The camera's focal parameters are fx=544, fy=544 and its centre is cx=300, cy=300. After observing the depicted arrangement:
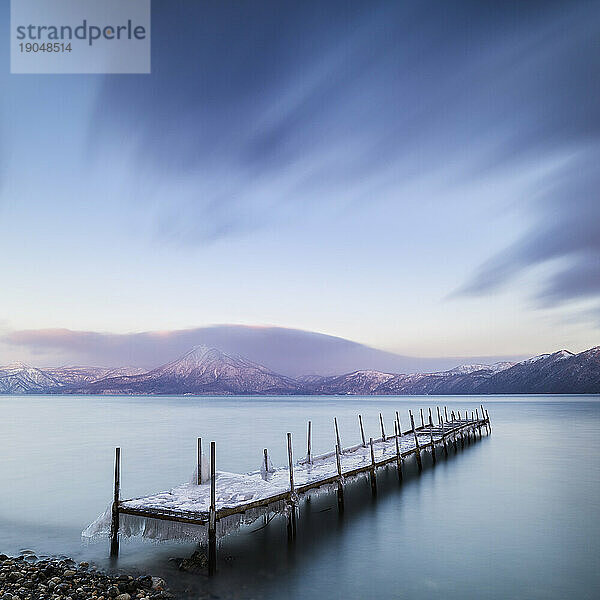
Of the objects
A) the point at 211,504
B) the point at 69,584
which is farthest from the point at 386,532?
the point at 69,584

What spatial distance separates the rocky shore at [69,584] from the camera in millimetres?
11969

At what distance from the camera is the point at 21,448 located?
158 feet

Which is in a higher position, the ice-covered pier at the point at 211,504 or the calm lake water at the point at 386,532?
the ice-covered pier at the point at 211,504

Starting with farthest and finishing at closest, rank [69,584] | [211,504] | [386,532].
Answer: [386,532] < [211,504] < [69,584]

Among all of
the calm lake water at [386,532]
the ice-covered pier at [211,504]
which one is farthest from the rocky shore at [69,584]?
the ice-covered pier at [211,504]

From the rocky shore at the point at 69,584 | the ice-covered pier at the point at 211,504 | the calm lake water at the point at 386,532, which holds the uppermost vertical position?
the ice-covered pier at the point at 211,504

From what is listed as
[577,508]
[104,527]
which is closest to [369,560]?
[104,527]

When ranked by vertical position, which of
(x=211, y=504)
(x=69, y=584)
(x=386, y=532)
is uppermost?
(x=211, y=504)

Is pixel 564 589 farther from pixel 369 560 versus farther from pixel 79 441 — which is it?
pixel 79 441

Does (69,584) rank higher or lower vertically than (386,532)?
higher

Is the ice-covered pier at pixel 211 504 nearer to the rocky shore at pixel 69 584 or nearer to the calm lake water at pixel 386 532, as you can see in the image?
the calm lake water at pixel 386 532

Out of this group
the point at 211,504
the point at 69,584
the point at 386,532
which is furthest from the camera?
the point at 386,532

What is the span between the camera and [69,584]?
12.8 m

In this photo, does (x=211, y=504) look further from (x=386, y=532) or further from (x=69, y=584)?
(x=386, y=532)
